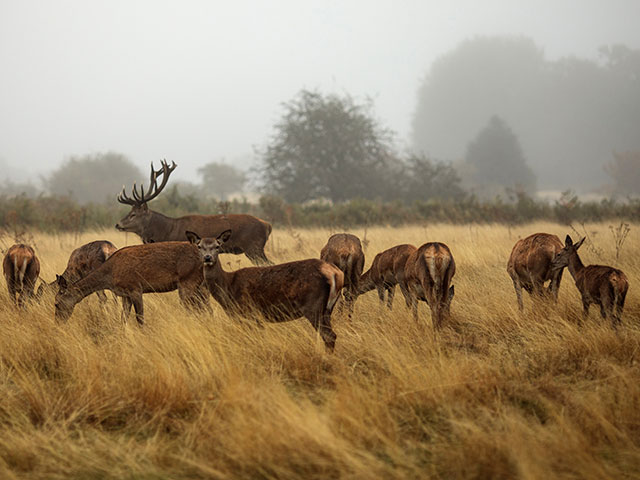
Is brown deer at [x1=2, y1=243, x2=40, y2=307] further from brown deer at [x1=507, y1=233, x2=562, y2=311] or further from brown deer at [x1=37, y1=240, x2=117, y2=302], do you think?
brown deer at [x1=507, y1=233, x2=562, y2=311]

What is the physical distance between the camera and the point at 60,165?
197 feet

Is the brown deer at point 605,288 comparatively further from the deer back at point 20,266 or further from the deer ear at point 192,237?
the deer back at point 20,266

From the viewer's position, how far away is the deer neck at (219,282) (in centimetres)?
669

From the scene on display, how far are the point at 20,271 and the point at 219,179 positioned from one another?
6778 centimetres

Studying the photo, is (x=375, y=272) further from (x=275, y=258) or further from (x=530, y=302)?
(x=275, y=258)

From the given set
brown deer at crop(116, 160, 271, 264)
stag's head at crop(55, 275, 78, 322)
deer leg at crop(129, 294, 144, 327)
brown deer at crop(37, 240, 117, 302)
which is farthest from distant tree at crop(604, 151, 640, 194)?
stag's head at crop(55, 275, 78, 322)

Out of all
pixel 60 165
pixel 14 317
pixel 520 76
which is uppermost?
pixel 520 76

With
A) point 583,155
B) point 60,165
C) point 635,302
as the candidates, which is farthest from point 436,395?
point 583,155

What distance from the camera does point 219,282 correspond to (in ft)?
22.2

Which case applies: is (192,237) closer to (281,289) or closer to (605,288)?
(281,289)

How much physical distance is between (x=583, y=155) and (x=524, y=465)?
8945 cm

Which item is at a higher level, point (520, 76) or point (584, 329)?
point (520, 76)

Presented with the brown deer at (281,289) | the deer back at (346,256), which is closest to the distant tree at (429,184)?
the deer back at (346,256)

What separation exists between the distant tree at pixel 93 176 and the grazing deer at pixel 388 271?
51.9 meters
